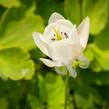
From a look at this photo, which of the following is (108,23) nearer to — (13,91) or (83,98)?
(83,98)

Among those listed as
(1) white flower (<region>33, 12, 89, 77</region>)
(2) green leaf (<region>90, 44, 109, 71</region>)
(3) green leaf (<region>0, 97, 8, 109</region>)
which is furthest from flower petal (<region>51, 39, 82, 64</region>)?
(3) green leaf (<region>0, 97, 8, 109</region>)

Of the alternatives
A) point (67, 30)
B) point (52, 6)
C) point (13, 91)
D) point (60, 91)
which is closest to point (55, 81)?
point (60, 91)

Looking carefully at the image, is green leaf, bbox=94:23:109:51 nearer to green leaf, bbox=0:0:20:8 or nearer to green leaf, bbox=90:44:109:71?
green leaf, bbox=90:44:109:71

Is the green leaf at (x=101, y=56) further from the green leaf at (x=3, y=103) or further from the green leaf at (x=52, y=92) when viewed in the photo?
the green leaf at (x=3, y=103)

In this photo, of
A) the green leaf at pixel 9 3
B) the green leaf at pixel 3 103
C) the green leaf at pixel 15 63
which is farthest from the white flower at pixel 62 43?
the green leaf at pixel 3 103

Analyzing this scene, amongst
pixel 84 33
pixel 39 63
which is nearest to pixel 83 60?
pixel 84 33

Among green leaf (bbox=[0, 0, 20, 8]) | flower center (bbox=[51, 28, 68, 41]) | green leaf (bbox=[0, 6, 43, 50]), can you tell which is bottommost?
green leaf (bbox=[0, 6, 43, 50])

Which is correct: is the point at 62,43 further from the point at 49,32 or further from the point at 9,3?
the point at 9,3
